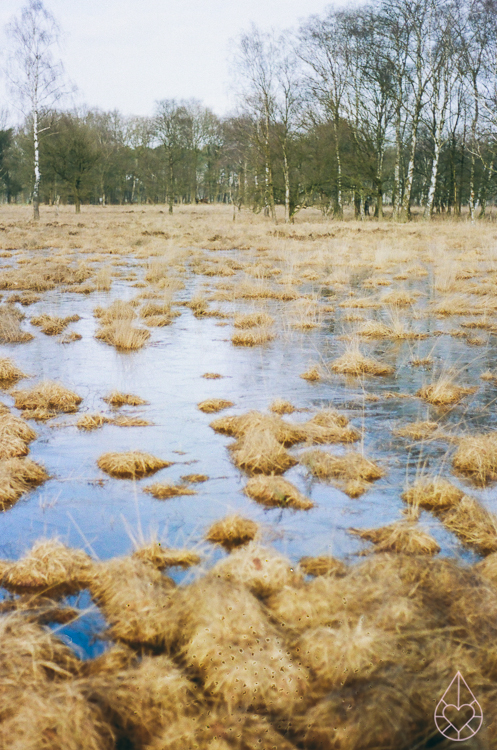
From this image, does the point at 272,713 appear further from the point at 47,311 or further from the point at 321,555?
the point at 47,311

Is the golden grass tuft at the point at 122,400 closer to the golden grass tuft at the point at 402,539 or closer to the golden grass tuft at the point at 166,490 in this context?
the golden grass tuft at the point at 166,490

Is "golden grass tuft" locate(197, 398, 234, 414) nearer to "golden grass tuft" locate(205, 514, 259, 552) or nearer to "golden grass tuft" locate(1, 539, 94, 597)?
"golden grass tuft" locate(205, 514, 259, 552)

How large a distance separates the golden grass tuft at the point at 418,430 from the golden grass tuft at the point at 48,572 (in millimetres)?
2982

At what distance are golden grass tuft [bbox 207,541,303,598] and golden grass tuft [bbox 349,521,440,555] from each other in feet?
2.03

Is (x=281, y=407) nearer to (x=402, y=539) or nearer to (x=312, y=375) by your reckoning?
(x=312, y=375)

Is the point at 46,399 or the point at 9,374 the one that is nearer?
the point at 46,399

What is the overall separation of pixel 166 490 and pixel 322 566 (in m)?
1.38

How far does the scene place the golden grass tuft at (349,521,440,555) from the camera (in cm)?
370

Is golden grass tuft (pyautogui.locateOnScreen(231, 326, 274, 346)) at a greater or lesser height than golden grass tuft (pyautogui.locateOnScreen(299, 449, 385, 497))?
greater

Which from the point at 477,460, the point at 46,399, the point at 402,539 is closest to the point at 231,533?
the point at 402,539

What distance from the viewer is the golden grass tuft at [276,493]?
4.29m

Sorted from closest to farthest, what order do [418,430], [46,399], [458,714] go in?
1. [458,714]
2. [418,430]
3. [46,399]

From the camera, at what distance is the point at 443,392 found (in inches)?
245

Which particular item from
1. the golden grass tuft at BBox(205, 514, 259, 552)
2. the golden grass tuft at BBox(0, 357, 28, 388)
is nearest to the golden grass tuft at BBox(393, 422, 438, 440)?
the golden grass tuft at BBox(205, 514, 259, 552)
